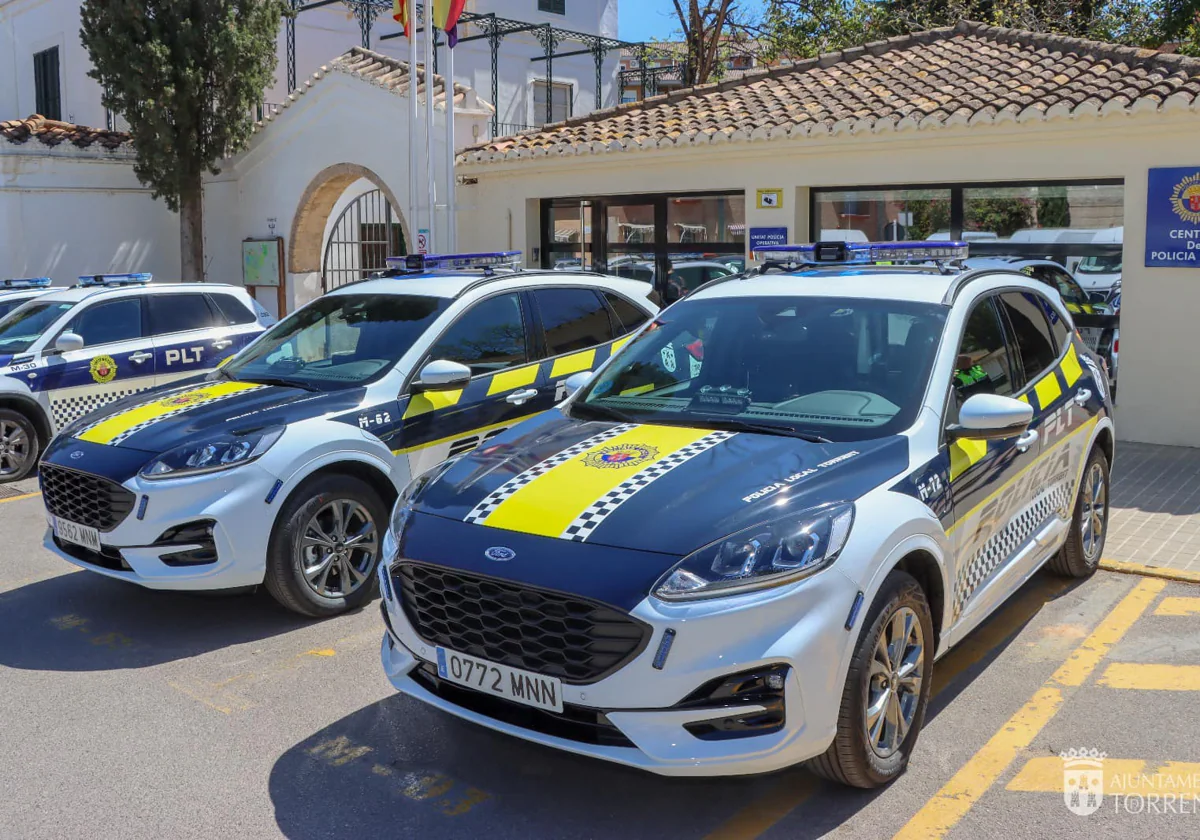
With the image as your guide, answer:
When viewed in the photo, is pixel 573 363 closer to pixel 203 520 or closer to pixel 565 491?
pixel 203 520

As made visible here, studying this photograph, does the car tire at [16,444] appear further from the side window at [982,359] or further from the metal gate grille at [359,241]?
the metal gate grille at [359,241]

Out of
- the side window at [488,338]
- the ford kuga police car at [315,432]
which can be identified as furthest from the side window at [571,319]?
the side window at [488,338]

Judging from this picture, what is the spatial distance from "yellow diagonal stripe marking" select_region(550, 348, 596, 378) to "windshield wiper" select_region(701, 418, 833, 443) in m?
2.52

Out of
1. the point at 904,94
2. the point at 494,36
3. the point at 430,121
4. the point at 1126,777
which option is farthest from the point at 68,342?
the point at 494,36

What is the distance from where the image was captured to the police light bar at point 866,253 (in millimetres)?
5738

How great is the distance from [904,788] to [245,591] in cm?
326

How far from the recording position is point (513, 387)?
6516mm

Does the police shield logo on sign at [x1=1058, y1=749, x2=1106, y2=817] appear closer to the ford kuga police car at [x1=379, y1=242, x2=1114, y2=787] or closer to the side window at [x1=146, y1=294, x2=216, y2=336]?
the ford kuga police car at [x1=379, y1=242, x2=1114, y2=787]

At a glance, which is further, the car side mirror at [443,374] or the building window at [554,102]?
the building window at [554,102]

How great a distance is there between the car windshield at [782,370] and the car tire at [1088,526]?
1.87m

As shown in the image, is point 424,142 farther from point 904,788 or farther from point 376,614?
point 904,788

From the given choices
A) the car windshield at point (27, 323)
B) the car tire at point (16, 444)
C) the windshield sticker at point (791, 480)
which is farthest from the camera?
the car windshield at point (27, 323)

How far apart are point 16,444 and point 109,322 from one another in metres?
1.27

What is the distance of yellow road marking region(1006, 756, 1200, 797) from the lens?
383 cm
